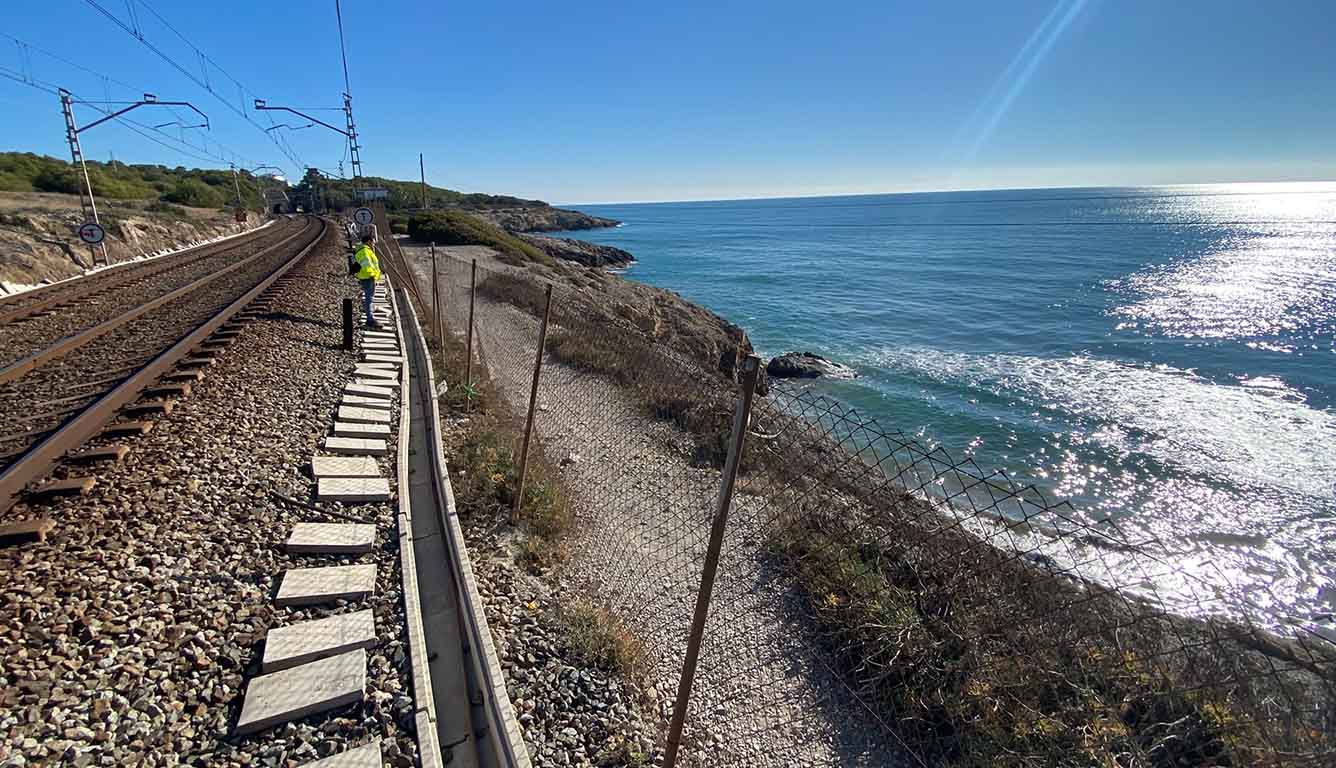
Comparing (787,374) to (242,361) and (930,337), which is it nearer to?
(930,337)

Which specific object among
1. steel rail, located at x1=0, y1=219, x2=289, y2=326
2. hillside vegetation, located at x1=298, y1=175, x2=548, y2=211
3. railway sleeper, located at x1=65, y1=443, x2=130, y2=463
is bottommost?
railway sleeper, located at x1=65, y1=443, x2=130, y2=463

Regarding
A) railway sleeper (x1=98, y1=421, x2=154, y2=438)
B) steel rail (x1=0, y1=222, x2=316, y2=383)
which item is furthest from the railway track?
railway sleeper (x1=98, y1=421, x2=154, y2=438)

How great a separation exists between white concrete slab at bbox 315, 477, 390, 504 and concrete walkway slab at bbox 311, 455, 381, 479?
0.08 m

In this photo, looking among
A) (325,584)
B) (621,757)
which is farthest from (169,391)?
(621,757)

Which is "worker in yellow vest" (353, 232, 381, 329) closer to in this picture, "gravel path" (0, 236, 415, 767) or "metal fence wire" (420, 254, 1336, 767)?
"gravel path" (0, 236, 415, 767)

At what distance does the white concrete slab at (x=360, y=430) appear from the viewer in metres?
6.80

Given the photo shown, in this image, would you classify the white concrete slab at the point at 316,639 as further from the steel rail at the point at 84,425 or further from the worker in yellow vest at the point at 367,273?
the worker in yellow vest at the point at 367,273

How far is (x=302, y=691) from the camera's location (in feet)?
10.7

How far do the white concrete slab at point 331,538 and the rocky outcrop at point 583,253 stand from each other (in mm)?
41021

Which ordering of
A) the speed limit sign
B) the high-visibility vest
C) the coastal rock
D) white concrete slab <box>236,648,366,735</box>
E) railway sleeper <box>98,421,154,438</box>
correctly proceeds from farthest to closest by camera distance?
the coastal rock < the speed limit sign < the high-visibility vest < railway sleeper <box>98,421,154,438</box> < white concrete slab <box>236,648,366,735</box>

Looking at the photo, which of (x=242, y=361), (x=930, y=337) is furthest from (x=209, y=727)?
(x=930, y=337)

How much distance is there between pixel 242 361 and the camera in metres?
8.59

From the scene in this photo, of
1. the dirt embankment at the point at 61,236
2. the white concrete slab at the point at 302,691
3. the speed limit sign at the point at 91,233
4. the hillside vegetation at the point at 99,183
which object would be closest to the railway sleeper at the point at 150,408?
the white concrete slab at the point at 302,691

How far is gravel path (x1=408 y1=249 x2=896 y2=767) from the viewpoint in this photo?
13.1ft
